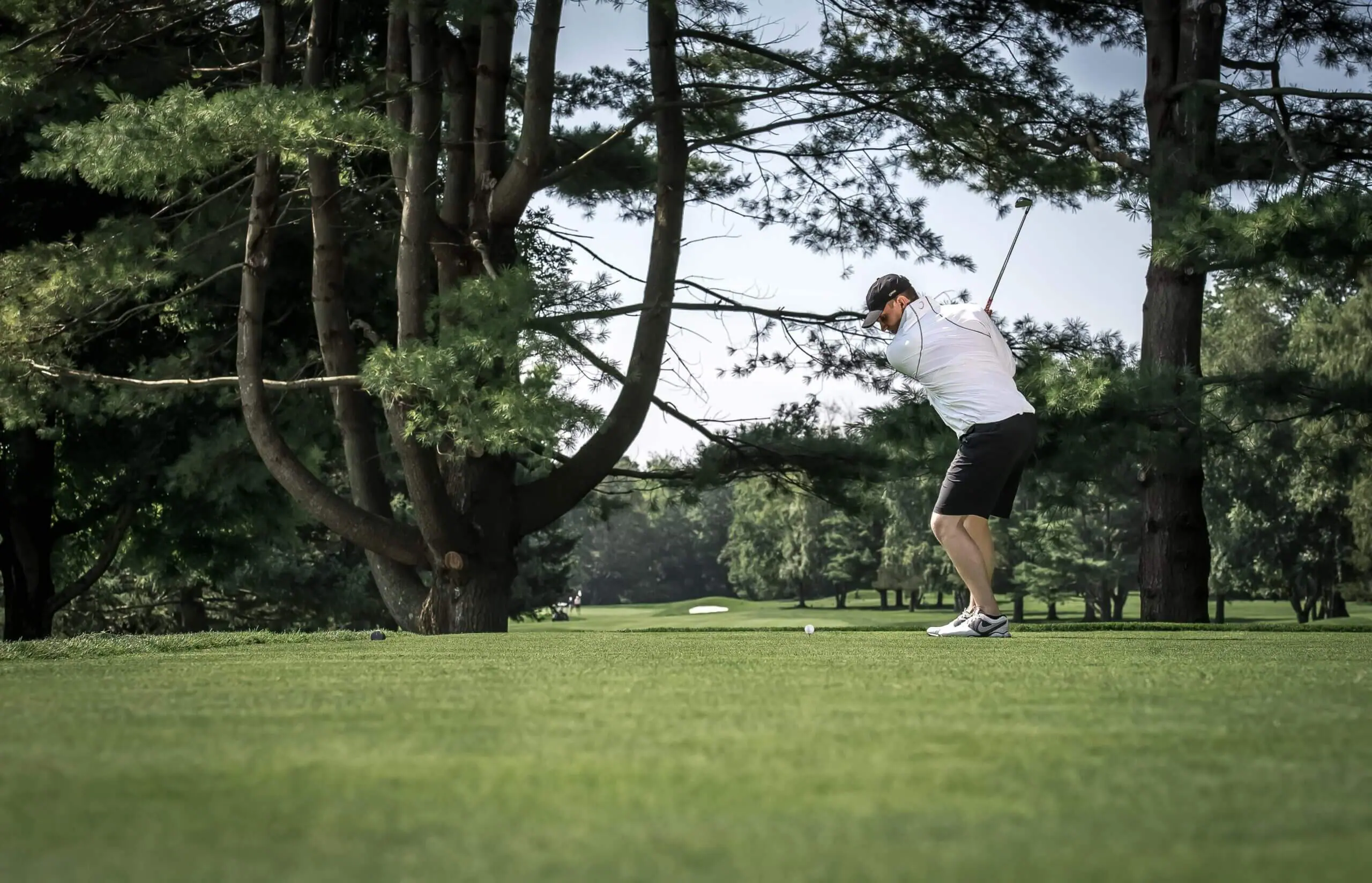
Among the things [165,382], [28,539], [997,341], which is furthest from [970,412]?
[28,539]

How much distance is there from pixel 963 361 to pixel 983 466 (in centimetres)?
49

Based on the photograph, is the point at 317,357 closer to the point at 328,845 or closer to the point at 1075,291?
the point at 1075,291

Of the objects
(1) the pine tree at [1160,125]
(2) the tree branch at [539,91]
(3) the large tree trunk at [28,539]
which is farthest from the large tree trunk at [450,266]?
(3) the large tree trunk at [28,539]

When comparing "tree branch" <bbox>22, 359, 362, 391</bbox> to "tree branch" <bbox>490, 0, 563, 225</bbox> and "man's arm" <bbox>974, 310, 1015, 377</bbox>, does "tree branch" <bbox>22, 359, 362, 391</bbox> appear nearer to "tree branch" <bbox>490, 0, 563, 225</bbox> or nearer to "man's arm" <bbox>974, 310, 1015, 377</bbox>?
"tree branch" <bbox>490, 0, 563, 225</bbox>

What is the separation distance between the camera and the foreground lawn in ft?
4.42

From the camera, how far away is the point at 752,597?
298 ft

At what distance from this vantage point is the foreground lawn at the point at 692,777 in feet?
4.42

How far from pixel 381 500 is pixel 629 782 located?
10.6m

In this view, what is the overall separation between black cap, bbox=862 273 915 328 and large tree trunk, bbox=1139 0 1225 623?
5318mm

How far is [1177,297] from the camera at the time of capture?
1212cm

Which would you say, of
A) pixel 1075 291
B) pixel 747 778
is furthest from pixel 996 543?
pixel 747 778

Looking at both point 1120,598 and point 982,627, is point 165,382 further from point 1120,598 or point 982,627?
point 1120,598

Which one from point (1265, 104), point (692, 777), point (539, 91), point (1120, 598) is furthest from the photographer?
point (1120, 598)

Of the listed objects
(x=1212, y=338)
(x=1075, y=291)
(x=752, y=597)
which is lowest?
(x=752, y=597)
